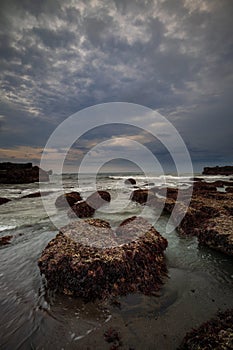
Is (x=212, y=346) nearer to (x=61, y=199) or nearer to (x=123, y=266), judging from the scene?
(x=123, y=266)

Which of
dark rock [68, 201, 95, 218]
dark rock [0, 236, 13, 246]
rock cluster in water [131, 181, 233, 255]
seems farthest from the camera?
dark rock [68, 201, 95, 218]

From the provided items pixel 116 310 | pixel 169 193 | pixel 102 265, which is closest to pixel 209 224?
pixel 102 265

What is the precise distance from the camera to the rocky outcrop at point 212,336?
7.14ft

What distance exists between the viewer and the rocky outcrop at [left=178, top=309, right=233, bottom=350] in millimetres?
2178

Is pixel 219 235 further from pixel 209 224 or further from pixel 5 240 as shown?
pixel 5 240

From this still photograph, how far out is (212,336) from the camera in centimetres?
232

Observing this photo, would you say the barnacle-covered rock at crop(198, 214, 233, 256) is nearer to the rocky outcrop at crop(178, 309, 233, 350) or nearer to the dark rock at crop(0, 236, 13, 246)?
the rocky outcrop at crop(178, 309, 233, 350)

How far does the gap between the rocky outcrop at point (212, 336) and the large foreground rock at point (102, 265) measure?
1077 mm

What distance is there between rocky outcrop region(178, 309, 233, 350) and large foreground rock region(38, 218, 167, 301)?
1077mm

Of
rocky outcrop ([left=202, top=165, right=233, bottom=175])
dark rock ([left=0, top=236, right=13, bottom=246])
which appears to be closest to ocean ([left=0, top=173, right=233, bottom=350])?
dark rock ([left=0, top=236, right=13, bottom=246])

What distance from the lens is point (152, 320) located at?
286cm

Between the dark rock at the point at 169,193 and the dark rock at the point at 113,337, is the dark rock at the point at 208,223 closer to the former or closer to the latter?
the dark rock at the point at 169,193

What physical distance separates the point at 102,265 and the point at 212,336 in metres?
1.95

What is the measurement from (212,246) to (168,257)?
1413mm
